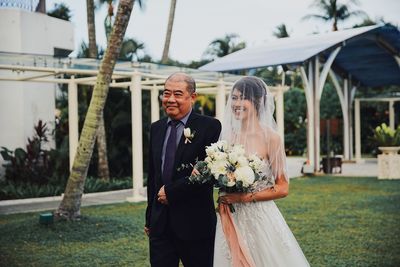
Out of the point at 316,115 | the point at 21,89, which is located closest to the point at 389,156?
the point at 316,115

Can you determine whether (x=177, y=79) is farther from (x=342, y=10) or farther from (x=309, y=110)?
(x=342, y=10)

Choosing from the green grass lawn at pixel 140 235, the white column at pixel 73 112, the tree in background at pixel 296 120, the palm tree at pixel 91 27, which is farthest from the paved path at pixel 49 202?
the tree in background at pixel 296 120

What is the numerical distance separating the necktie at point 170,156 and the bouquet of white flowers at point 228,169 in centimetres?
26

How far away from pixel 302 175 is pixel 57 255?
13.9m

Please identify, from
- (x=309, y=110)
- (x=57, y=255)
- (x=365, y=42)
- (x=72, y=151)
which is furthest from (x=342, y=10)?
(x=57, y=255)

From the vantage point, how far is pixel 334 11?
4241 cm

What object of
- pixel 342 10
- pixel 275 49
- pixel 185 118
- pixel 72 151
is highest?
pixel 342 10

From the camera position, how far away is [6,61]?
11.1 m

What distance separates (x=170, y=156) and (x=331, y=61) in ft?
55.6

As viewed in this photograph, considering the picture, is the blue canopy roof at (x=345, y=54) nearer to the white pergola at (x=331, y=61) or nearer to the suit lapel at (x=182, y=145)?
the white pergola at (x=331, y=61)

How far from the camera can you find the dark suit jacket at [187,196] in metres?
3.73

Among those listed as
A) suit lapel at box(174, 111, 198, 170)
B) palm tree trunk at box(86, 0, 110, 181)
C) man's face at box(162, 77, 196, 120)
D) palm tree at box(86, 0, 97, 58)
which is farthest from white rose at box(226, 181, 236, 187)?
palm tree at box(86, 0, 97, 58)

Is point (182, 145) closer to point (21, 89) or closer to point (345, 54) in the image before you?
point (21, 89)

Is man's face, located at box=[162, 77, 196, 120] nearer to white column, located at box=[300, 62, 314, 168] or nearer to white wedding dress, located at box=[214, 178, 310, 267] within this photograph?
white wedding dress, located at box=[214, 178, 310, 267]
